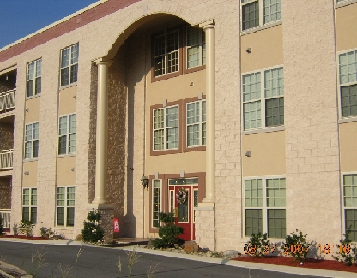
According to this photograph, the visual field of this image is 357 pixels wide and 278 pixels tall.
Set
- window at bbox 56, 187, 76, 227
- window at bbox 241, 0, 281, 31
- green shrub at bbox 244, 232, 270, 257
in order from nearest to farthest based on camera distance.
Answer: green shrub at bbox 244, 232, 270, 257 → window at bbox 241, 0, 281, 31 → window at bbox 56, 187, 76, 227

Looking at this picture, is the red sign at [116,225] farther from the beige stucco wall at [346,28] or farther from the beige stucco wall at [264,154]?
the beige stucco wall at [346,28]

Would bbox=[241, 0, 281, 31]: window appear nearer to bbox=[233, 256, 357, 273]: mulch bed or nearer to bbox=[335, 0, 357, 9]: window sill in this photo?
bbox=[335, 0, 357, 9]: window sill

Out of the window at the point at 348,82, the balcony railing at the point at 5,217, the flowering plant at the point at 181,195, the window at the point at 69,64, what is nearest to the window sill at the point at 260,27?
the window at the point at 348,82

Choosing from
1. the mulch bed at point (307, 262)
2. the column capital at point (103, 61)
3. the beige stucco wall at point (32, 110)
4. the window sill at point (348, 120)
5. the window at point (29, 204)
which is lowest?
the mulch bed at point (307, 262)

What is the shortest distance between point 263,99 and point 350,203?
4777mm

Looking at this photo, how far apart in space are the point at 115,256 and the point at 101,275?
4249 millimetres

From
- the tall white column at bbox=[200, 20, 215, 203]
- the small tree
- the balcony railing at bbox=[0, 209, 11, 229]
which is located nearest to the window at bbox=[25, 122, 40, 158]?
the balcony railing at bbox=[0, 209, 11, 229]

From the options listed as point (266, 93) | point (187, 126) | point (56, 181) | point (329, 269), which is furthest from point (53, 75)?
point (329, 269)

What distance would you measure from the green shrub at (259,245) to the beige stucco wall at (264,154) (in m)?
2.20

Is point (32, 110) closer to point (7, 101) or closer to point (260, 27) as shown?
point (7, 101)

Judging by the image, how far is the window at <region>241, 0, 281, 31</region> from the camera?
59.5 feet

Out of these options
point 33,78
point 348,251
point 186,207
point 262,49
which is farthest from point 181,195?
point 33,78

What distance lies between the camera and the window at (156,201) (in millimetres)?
23844

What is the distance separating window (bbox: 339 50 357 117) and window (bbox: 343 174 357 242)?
80.0 inches
